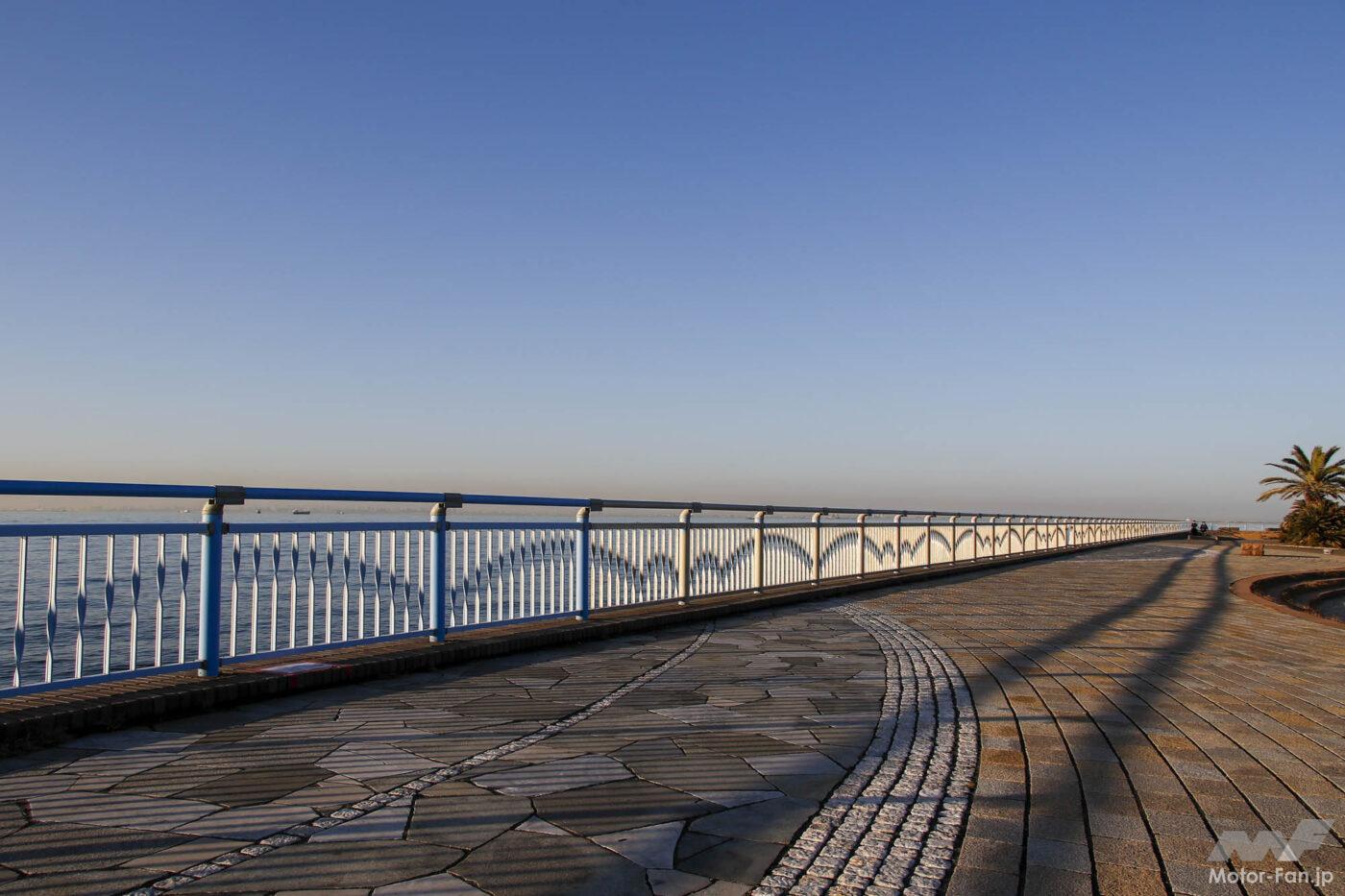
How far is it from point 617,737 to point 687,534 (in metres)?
6.56

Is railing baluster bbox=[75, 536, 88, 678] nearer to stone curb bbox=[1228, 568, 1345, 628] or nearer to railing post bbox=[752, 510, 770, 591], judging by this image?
railing post bbox=[752, 510, 770, 591]

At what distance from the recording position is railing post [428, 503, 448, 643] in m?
8.12

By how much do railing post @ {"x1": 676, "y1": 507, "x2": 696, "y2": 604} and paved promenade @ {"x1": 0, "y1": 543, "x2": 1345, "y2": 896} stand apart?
350cm

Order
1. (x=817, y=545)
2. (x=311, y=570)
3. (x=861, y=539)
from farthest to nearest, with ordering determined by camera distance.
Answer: (x=861, y=539)
(x=817, y=545)
(x=311, y=570)

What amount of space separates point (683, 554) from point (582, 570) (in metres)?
2.06

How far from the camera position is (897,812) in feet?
12.9

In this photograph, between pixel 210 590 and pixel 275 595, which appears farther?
pixel 275 595

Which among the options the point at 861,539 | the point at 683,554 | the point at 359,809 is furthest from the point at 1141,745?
the point at 861,539

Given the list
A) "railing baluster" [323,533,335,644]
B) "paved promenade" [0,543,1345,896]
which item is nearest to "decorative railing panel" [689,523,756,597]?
"paved promenade" [0,543,1345,896]

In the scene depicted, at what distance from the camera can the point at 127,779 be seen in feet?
14.4

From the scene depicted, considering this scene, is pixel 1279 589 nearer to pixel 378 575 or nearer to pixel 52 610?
pixel 378 575

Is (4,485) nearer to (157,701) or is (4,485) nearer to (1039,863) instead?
(157,701)

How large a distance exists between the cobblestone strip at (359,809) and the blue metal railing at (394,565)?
2.11m

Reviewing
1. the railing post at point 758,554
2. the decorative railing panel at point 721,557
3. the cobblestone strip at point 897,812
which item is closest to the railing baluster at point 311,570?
the cobblestone strip at point 897,812
